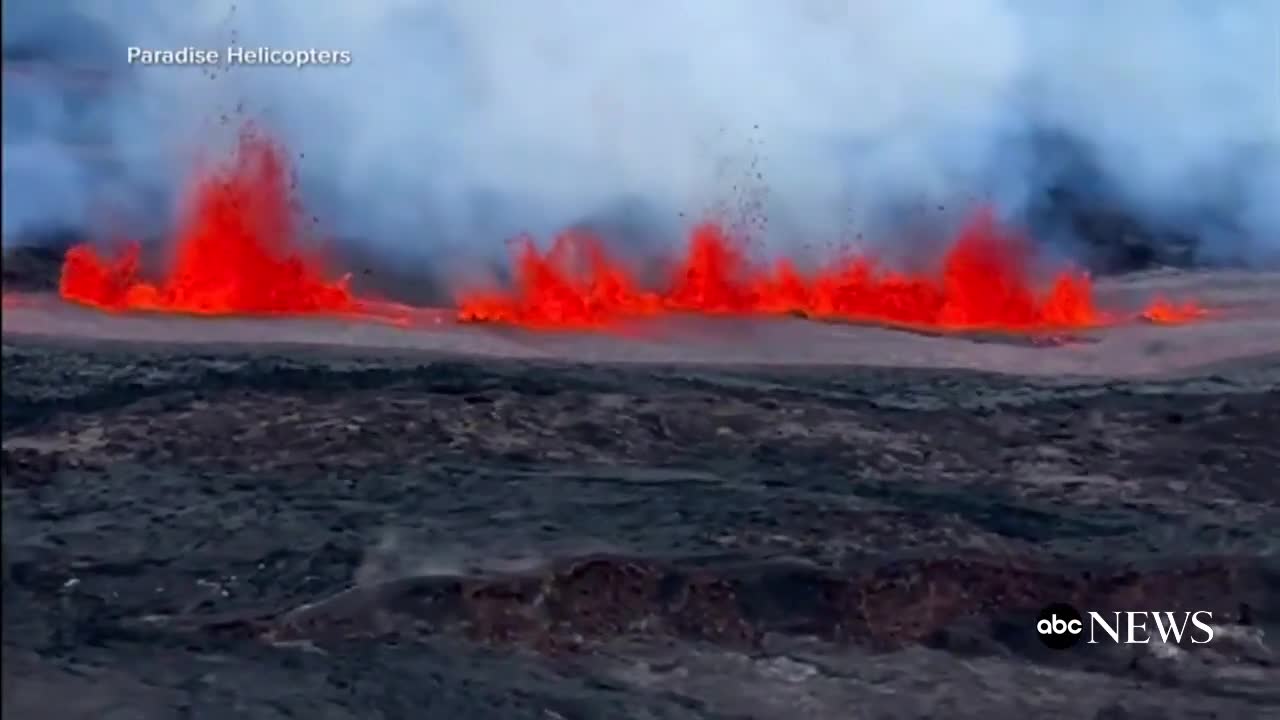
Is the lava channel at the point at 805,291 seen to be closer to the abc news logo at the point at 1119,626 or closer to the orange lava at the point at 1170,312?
the orange lava at the point at 1170,312

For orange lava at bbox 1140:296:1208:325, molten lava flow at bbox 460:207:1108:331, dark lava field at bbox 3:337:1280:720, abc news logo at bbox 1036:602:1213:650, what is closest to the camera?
dark lava field at bbox 3:337:1280:720

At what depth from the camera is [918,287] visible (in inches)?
122

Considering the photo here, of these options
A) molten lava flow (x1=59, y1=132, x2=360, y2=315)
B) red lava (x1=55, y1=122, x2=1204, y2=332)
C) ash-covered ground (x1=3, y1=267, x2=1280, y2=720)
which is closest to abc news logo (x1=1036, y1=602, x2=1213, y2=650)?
ash-covered ground (x1=3, y1=267, x2=1280, y2=720)

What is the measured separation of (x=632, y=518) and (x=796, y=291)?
557mm

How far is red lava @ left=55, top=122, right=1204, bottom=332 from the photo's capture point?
291 centimetres

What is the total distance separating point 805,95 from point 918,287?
44 cm

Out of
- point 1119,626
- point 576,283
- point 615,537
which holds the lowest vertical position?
point 1119,626

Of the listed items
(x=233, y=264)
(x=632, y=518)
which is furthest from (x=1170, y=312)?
(x=233, y=264)

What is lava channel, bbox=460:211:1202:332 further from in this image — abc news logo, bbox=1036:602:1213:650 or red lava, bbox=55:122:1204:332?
abc news logo, bbox=1036:602:1213:650

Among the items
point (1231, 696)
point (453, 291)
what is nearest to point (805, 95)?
point (453, 291)

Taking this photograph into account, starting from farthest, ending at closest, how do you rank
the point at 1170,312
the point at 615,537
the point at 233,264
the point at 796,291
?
1. the point at 1170,312
2. the point at 796,291
3. the point at 233,264
4. the point at 615,537

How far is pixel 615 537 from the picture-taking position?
285 cm

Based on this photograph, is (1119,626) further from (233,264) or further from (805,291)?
(233,264)

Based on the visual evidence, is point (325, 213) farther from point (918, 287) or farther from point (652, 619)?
point (918, 287)
